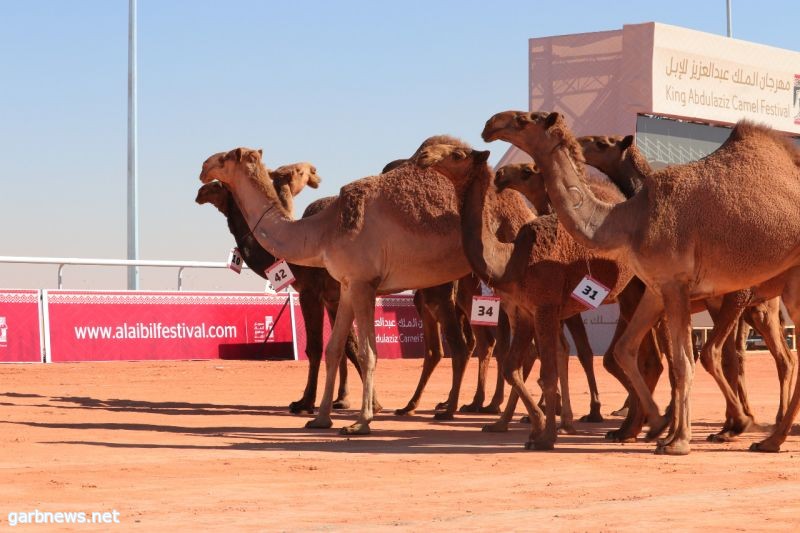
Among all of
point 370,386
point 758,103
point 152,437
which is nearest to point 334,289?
point 370,386

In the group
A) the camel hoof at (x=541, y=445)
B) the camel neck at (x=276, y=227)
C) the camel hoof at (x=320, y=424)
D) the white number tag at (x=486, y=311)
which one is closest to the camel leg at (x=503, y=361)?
the white number tag at (x=486, y=311)

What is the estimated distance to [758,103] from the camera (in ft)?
133

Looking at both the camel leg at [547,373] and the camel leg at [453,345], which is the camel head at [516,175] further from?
the camel leg at [547,373]

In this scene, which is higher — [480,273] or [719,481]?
[480,273]

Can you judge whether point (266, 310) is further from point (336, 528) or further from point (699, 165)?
point (336, 528)

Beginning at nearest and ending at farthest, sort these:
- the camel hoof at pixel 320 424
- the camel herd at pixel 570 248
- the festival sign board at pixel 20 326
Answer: the camel herd at pixel 570 248
the camel hoof at pixel 320 424
the festival sign board at pixel 20 326

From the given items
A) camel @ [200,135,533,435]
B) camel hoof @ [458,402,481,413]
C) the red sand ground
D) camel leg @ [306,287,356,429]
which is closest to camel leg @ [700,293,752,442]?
the red sand ground

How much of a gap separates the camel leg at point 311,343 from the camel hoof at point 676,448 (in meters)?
5.93

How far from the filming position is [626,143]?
44.9 ft

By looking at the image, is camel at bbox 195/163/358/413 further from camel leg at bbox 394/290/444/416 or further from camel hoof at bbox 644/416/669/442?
camel hoof at bbox 644/416/669/442

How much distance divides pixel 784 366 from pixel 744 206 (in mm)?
2979

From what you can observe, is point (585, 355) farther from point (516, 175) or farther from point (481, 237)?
point (481, 237)

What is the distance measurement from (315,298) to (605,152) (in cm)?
458

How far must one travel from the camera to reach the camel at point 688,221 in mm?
11680
